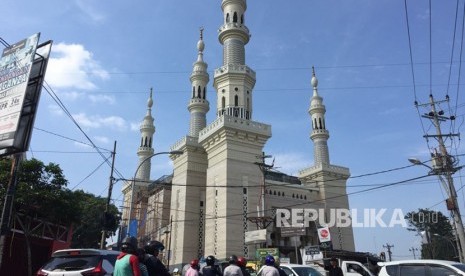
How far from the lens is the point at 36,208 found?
19.3 metres

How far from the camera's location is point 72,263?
6547 millimetres

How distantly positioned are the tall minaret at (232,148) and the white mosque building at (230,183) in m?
0.08

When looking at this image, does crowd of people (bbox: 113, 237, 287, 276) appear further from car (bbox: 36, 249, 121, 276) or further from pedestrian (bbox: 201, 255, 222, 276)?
car (bbox: 36, 249, 121, 276)

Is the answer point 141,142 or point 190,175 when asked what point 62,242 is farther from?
point 141,142

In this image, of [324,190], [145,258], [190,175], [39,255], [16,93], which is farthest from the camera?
[324,190]

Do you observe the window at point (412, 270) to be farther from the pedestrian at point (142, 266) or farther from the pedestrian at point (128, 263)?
the pedestrian at point (128, 263)

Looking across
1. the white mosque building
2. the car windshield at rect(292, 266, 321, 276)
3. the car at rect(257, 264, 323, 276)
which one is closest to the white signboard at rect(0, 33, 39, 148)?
the car at rect(257, 264, 323, 276)

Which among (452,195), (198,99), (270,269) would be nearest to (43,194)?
(270,269)

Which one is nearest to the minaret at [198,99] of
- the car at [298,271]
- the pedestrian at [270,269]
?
the car at [298,271]

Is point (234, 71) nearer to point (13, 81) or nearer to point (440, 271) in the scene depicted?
point (13, 81)

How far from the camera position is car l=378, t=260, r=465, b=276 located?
860 centimetres

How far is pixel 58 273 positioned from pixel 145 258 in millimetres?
1683

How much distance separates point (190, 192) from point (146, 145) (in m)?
14.1

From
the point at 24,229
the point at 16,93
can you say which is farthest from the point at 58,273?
the point at 24,229
